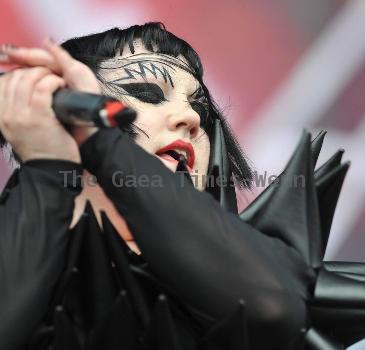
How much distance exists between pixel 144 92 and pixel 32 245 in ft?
1.12

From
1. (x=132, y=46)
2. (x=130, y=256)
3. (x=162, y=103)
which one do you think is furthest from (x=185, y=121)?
(x=130, y=256)

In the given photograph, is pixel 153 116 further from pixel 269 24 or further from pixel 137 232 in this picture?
pixel 269 24

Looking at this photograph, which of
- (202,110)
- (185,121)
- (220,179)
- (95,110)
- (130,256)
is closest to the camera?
(95,110)

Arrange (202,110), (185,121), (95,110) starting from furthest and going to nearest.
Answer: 1. (202,110)
2. (185,121)
3. (95,110)

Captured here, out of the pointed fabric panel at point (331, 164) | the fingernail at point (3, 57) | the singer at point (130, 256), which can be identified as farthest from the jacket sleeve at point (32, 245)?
the pointed fabric panel at point (331, 164)

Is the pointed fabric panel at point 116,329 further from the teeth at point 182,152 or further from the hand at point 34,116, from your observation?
the teeth at point 182,152

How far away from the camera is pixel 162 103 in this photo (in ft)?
3.11

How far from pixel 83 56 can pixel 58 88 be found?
36cm

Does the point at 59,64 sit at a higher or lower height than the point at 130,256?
higher

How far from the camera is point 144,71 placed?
0.96 m

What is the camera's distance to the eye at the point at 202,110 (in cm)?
102

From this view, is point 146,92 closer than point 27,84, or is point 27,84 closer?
point 27,84

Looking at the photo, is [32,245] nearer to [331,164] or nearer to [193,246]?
[193,246]

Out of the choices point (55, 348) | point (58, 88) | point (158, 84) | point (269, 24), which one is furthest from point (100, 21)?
point (55, 348)
